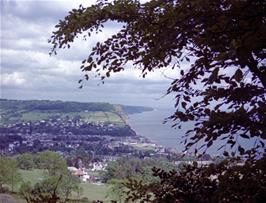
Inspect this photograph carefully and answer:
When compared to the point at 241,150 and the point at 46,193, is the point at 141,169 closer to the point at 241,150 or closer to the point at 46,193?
the point at 46,193

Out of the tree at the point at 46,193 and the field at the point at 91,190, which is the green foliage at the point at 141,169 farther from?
the field at the point at 91,190

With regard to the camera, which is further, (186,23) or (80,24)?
(80,24)

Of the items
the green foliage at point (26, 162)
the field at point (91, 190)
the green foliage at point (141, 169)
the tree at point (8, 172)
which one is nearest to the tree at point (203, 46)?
the green foliage at point (141, 169)

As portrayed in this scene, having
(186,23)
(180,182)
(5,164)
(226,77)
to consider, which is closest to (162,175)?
(180,182)

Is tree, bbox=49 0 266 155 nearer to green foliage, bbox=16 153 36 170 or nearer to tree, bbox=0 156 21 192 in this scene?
green foliage, bbox=16 153 36 170

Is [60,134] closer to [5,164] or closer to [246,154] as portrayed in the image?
[5,164]

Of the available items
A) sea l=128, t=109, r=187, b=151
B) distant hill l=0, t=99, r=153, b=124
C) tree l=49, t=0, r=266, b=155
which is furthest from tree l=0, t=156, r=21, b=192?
tree l=49, t=0, r=266, b=155
